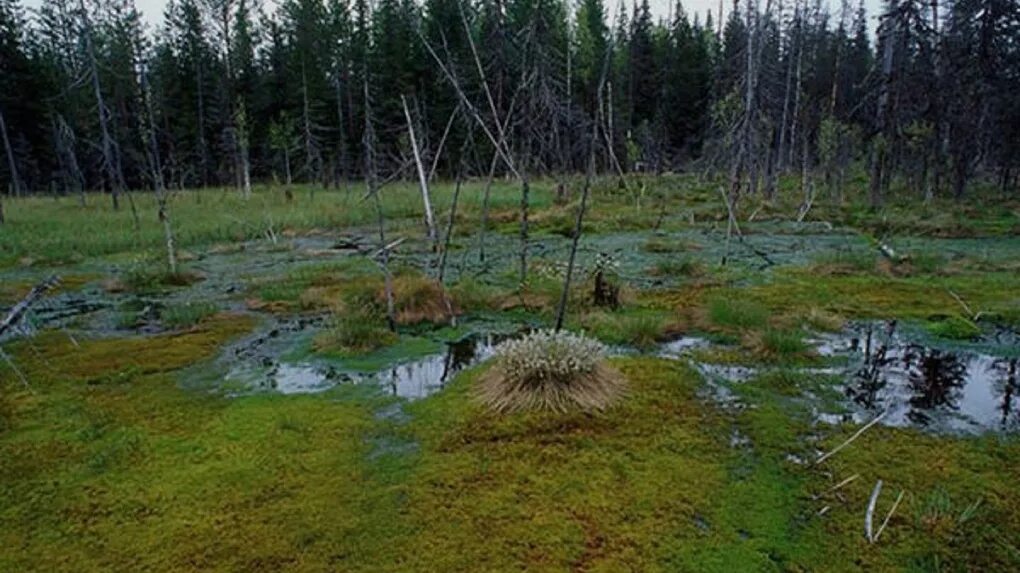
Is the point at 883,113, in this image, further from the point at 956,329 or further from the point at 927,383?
the point at 927,383

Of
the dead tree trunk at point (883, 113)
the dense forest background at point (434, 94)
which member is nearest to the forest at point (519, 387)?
the dead tree trunk at point (883, 113)

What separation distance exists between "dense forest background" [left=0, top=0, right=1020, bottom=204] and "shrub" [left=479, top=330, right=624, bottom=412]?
15.4m

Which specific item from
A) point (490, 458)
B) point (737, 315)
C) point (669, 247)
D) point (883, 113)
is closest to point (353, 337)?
point (490, 458)

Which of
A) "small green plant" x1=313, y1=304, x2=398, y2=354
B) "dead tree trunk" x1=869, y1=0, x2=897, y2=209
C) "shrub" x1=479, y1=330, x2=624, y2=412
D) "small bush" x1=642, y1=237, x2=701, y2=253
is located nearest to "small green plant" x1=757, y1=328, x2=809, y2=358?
"shrub" x1=479, y1=330, x2=624, y2=412

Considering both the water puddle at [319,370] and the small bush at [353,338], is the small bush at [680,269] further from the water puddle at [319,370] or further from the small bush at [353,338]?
the small bush at [353,338]

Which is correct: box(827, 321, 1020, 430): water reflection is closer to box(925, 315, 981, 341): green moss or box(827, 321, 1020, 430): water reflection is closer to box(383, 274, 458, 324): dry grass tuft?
box(925, 315, 981, 341): green moss

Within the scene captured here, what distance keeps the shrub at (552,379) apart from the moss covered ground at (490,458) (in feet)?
0.61

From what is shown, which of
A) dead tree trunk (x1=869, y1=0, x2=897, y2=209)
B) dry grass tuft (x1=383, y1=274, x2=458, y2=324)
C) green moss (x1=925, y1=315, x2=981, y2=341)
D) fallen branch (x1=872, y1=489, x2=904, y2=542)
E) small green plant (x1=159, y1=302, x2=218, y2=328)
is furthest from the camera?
dead tree trunk (x1=869, y1=0, x2=897, y2=209)

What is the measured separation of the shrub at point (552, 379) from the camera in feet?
21.7

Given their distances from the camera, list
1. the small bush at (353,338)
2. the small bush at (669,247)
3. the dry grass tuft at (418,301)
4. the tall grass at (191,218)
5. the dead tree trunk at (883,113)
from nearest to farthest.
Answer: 1. the small bush at (353,338)
2. the dry grass tuft at (418,301)
3. the small bush at (669,247)
4. the tall grass at (191,218)
5. the dead tree trunk at (883,113)

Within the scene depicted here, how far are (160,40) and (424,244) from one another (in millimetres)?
41859

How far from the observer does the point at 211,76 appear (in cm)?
4106

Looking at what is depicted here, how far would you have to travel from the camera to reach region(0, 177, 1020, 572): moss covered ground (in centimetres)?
439

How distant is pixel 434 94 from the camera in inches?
1709
